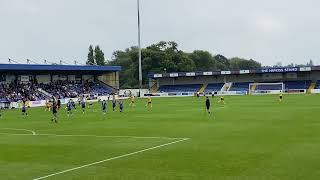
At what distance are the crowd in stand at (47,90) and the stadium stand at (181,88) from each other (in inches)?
913

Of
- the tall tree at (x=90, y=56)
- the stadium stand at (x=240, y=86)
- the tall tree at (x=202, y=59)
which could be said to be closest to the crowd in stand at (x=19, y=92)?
the stadium stand at (x=240, y=86)

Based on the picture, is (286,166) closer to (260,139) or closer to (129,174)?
(129,174)

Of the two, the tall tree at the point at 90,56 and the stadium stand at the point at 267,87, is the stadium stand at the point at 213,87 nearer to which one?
the stadium stand at the point at 267,87

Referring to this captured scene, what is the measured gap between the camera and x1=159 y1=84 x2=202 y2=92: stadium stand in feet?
432

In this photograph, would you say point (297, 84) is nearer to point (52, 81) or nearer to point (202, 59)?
point (202, 59)

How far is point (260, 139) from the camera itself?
25.7 metres

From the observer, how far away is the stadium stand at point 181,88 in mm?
131625

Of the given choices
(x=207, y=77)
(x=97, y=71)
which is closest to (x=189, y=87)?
(x=207, y=77)

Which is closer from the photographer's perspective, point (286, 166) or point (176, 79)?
point (286, 166)

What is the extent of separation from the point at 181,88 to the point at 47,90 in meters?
46.0

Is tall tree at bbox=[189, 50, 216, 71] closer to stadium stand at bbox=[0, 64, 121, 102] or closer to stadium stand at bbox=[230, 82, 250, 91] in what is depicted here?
stadium stand at bbox=[230, 82, 250, 91]

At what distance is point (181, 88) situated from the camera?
13400 cm

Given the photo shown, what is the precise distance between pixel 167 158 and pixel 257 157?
389cm

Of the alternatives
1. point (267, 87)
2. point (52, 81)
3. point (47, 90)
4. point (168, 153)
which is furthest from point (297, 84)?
point (168, 153)
